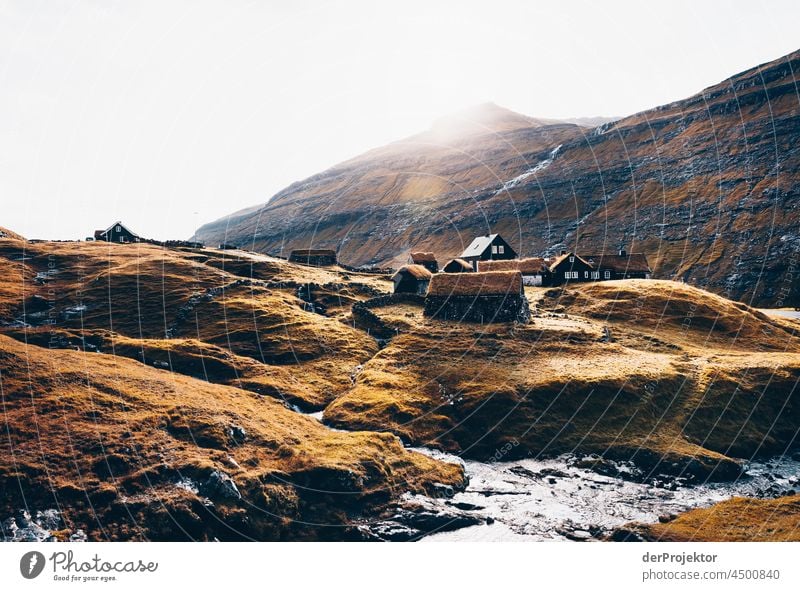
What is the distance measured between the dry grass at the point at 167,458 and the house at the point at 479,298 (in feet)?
117

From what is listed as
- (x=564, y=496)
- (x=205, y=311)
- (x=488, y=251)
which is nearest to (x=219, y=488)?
(x=564, y=496)

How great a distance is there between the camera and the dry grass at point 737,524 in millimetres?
44312

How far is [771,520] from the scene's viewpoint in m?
47.1

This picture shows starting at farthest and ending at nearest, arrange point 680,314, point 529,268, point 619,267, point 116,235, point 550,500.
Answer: point 116,235 → point 619,267 → point 529,268 → point 680,314 → point 550,500

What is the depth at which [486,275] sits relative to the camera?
3794 inches

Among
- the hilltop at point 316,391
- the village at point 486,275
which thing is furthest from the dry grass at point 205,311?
the village at point 486,275

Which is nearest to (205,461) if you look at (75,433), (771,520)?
(75,433)

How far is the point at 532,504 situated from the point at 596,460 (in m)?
12.6

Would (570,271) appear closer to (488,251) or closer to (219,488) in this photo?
(488,251)

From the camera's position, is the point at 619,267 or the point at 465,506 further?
the point at 619,267

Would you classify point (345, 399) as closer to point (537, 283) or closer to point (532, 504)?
point (532, 504)

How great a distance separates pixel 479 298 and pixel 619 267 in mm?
47780

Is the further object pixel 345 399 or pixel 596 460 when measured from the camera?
pixel 345 399

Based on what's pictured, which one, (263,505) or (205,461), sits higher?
(205,461)
